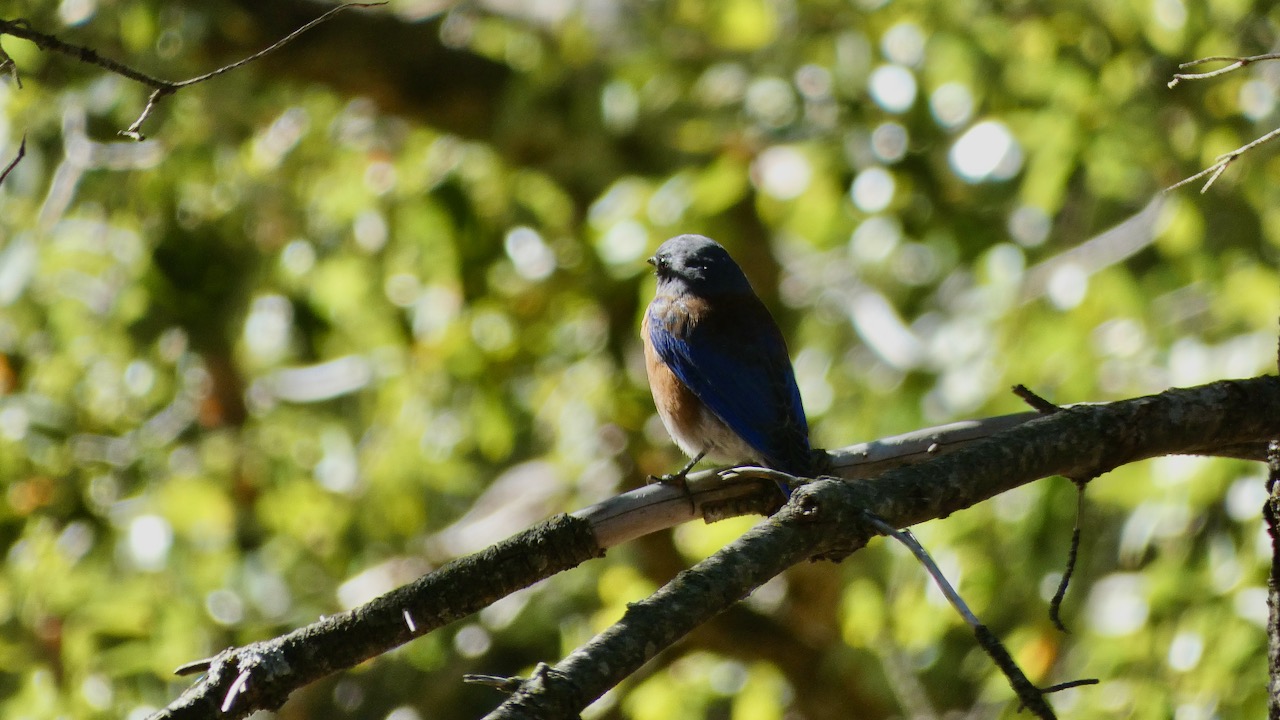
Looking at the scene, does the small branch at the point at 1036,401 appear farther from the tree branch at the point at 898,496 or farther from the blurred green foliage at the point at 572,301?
the blurred green foliage at the point at 572,301

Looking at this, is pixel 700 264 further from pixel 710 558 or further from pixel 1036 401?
pixel 710 558

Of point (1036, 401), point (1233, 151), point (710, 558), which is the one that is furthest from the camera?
point (1036, 401)

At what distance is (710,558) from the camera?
5.43ft

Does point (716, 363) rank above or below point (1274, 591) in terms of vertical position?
above

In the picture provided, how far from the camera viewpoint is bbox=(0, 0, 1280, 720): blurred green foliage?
12.4 feet

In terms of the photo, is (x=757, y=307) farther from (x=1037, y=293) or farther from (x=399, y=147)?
(x=399, y=147)

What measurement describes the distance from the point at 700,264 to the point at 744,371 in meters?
0.46

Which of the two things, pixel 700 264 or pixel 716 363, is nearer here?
pixel 716 363

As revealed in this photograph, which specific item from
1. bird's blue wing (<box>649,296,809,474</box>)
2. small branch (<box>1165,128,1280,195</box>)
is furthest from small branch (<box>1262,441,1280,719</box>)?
bird's blue wing (<box>649,296,809,474</box>)

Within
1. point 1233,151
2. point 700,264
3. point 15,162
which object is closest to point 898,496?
point 1233,151

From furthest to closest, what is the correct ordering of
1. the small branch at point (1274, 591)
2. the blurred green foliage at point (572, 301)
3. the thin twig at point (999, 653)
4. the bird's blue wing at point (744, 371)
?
the blurred green foliage at point (572, 301) → the bird's blue wing at point (744, 371) → the small branch at point (1274, 591) → the thin twig at point (999, 653)

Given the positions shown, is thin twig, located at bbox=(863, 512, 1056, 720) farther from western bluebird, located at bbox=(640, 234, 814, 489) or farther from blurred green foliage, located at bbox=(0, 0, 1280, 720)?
blurred green foliage, located at bbox=(0, 0, 1280, 720)

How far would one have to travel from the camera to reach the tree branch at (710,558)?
1.54 metres

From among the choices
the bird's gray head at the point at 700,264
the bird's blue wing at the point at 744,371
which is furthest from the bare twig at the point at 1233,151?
the bird's gray head at the point at 700,264
